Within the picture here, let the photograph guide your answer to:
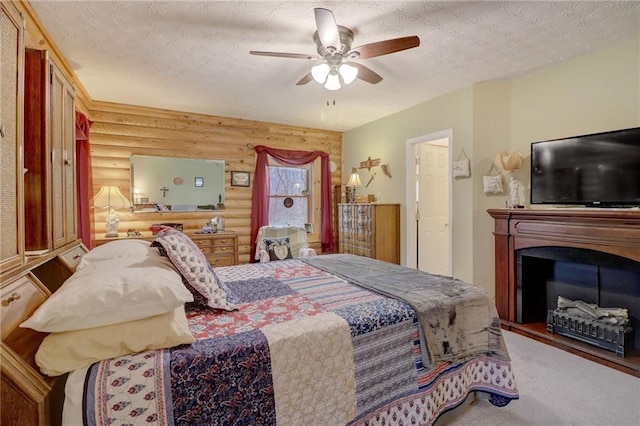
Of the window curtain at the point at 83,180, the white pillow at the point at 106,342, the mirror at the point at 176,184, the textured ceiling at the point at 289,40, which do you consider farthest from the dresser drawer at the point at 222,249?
the white pillow at the point at 106,342

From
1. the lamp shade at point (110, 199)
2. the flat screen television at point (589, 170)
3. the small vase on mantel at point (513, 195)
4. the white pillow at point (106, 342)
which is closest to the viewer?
the white pillow at point (106, 342)

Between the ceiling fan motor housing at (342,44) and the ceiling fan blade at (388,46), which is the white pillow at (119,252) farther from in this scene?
the ceiling fan blade at (388,46)

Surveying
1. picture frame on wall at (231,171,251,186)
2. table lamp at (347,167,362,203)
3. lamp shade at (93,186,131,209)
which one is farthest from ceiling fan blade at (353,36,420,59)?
lamp shade at (93,186,131,209)

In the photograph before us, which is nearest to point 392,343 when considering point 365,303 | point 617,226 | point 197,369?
point 365,303

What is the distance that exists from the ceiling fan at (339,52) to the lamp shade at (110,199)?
2.70 metres

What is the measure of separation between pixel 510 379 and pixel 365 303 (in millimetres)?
950

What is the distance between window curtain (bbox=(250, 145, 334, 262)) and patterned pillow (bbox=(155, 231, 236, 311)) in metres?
3.27

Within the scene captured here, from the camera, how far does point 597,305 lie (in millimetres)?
2680

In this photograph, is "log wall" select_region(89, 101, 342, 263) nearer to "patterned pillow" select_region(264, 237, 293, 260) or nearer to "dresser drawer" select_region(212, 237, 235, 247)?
"dresser drawer" select_region(212, 237, 235, 247)

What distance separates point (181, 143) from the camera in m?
4.49

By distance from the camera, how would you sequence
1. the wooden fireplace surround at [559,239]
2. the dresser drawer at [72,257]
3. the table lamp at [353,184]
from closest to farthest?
1. the dresser drawer at [72,257]
2. the wooden fireplace surround at [559,239]
3. the table lamp at [353,184]

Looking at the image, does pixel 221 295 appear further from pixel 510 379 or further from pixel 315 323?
pixel 510 379

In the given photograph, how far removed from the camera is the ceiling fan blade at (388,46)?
6.63ft

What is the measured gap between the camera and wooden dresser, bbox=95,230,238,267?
162 inches
